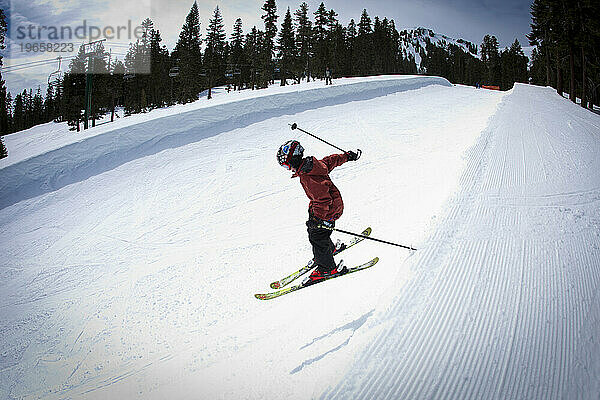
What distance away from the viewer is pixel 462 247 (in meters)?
3.84

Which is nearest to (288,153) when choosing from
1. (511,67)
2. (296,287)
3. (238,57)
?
(296,287)

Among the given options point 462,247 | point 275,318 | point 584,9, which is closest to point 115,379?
point 275,318

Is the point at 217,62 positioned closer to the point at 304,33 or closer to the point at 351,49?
the point at 304,33

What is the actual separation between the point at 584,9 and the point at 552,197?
1127 inches

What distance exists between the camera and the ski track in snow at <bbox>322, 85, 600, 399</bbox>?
2.31 metres

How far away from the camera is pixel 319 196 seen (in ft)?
12.1

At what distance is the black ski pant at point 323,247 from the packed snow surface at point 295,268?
0.38 meters

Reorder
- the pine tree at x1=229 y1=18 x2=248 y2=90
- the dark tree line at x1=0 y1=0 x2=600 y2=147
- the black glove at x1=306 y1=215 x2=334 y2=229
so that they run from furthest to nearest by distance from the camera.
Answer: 1. the pine tree at x1=229 y1=18 x2=248 y2=90
2. the dark tree line at x1=0 y1=0 x2=600 y2=147
3. the black glove at x1=306 y1=215 x2=334 y2=229

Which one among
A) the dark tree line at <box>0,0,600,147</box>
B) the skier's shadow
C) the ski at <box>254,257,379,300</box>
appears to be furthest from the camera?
the dark tree line at <box>0,0,600,147</box>

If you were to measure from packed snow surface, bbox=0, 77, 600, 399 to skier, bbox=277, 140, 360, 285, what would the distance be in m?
0.41

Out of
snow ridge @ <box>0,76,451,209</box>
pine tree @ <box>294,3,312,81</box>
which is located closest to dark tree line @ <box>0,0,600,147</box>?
pine tree @ <box>294,3,312,81</box>

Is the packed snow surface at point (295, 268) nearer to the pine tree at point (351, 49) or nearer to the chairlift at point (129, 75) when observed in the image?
the chairlift at point (129, 75)

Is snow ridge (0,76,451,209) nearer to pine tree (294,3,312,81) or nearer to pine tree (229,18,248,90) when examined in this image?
pine tree (294,3,312,81)

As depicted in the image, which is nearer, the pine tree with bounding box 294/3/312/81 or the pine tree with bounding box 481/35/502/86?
the pine tree with bounding box 294/3/312/81
